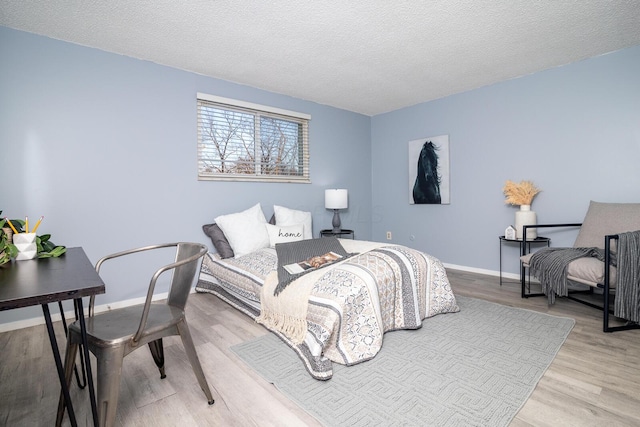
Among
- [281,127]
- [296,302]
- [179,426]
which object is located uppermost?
[281,127]

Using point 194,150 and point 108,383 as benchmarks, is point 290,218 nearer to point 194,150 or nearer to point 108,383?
point 194,150

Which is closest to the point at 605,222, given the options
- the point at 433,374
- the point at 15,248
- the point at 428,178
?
the point at 428,178

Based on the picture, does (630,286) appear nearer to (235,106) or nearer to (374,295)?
(374,295)

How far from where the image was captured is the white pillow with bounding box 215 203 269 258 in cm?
325

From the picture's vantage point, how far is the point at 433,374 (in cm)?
179

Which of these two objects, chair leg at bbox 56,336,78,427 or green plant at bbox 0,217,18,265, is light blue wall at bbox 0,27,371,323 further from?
chair leg at bbox 56,336,78,427

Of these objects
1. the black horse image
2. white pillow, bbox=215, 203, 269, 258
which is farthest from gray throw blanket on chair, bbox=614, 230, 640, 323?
white pillow, bbox=215, 203, 269, 258

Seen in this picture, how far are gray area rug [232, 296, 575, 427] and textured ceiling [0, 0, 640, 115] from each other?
93.1 inches

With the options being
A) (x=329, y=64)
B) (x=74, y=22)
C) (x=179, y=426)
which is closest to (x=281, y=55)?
(x=329, y=64)

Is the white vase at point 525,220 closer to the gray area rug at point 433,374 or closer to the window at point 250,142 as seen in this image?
the gray area rug at point 433,374

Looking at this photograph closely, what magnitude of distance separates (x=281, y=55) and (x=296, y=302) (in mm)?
2311

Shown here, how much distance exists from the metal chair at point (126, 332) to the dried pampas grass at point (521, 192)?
3.48 meters

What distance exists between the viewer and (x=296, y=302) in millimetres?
2119

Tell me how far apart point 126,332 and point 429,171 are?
164 inches
